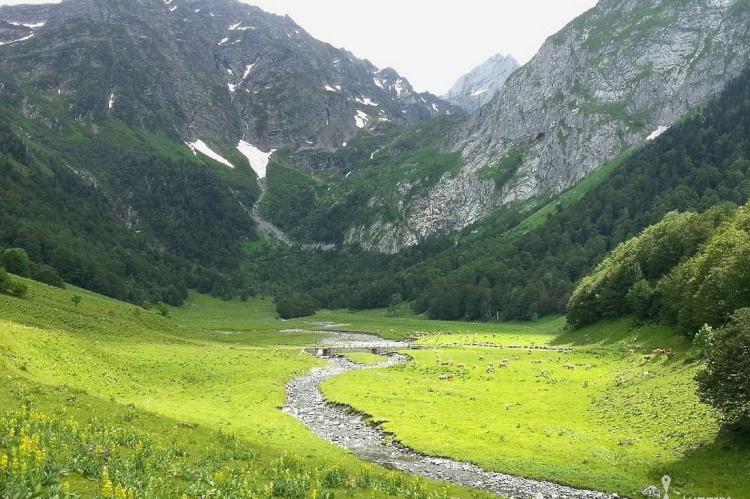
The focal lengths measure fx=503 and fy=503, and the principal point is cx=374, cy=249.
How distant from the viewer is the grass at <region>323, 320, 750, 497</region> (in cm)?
2911

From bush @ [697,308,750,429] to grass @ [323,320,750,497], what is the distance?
2329 millimetres

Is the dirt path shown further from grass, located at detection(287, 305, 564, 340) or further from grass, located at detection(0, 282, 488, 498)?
grass, located at detection(287, 305, 564, 340)

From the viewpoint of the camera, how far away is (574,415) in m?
42.9

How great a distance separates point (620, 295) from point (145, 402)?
3226 inches

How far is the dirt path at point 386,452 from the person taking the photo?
1117 inches

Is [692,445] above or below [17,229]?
below

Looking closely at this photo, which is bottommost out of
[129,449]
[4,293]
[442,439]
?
[442,439]

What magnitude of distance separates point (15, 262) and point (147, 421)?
9335cm

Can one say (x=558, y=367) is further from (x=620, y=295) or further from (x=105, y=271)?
(x=105, y=271)

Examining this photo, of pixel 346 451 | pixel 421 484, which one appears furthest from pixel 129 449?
pixel 346 451

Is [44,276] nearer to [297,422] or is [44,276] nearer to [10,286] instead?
[10,286]

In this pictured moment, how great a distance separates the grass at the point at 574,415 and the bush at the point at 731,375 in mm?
2329

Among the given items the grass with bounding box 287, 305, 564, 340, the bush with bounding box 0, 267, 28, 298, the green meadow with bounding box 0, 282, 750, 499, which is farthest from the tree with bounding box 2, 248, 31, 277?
the grass with bounding box 287, 305, 564, 340

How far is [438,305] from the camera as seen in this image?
192 metres
